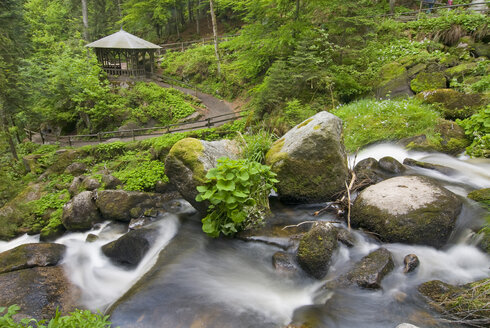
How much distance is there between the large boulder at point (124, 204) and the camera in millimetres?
8719

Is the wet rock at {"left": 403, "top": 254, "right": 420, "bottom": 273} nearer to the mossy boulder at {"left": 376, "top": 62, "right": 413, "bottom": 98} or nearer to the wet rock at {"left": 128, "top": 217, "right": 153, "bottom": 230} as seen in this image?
the wet rock at {"left": 128, "top": 217, "right": 153, "bottom": 230}

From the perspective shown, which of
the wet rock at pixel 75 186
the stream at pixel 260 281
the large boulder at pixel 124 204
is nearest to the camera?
the stream at pixel 260 281

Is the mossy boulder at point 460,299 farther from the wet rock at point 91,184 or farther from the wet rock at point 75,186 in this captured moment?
the wet rock at point 75,186

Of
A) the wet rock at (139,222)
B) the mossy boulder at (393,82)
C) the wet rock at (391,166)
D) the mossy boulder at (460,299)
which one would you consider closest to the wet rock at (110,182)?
the wet rock at (139,222)

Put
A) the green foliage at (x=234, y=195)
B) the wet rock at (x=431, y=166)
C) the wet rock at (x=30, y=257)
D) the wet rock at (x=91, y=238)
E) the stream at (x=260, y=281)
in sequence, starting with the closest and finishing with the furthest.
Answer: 1. the stream at (x=260, y=281)
2. the green foliage at (x=234, y=195)
3. the wet rock at (x=30, y=257)
4. the wet rock at (x=431, y=166)
5. the wet rock at (x=91, y=238)

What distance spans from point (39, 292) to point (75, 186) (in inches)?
240

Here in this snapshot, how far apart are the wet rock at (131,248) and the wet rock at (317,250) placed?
372cm

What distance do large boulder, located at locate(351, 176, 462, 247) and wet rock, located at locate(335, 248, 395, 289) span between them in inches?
23.0

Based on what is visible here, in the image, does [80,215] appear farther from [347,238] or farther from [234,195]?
Answer: [347,238]

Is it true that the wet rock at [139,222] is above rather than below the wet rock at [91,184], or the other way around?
below

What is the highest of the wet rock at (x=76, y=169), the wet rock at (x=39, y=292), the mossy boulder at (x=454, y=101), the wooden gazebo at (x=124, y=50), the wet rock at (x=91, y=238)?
the wooden gazebo at (x=124, y=50)

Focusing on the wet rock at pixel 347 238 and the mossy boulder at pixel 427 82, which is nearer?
the wet rock at pixel 347 238

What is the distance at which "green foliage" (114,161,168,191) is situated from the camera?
393 inches

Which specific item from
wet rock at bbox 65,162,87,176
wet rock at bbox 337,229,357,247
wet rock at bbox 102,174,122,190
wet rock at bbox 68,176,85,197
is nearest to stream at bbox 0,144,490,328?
wet rock at bbox 337,229,357,247
